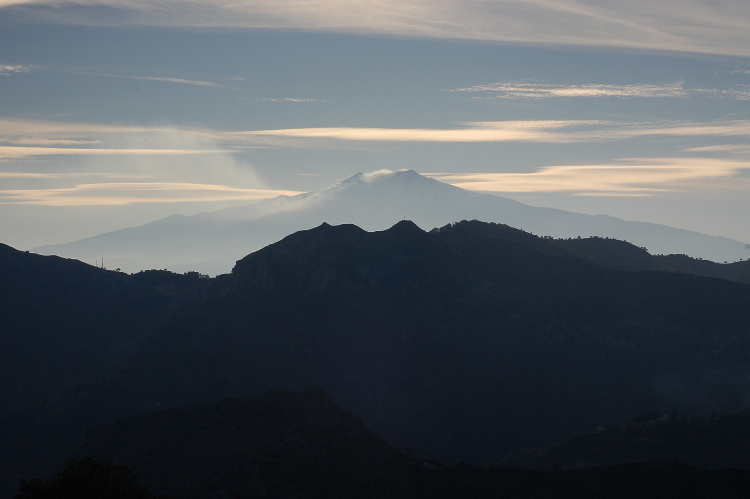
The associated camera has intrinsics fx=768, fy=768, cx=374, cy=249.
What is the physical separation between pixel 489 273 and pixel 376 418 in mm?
39505

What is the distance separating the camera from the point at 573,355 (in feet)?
388

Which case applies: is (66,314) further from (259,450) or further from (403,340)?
(259,450)

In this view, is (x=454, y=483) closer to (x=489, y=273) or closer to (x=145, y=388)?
(x=145, y=388)

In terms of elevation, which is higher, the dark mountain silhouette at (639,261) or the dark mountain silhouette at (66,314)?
the dark mountain silhouette at (639,261)

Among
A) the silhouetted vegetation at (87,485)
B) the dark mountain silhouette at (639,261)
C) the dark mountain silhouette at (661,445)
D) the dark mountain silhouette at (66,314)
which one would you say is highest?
the dark mountain silhouette at (639,261)

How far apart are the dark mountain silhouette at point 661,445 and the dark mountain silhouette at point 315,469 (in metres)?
14.4

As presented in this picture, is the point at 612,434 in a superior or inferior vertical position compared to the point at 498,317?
inferior

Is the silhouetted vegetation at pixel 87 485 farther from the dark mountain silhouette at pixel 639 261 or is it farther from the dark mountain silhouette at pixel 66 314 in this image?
the dark mountain silhouette at pixel 639 261

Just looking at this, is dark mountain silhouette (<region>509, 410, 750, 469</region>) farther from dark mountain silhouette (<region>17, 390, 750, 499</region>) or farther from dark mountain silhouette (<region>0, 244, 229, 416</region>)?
dark mountain silhouette (<region>0, 244, 229, 416</region>)

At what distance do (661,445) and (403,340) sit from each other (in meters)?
51.1

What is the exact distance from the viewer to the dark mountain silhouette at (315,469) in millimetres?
55594

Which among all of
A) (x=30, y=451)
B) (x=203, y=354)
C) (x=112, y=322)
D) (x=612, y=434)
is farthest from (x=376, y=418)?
(x=112, y=322)

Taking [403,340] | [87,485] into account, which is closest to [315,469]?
[87,485]

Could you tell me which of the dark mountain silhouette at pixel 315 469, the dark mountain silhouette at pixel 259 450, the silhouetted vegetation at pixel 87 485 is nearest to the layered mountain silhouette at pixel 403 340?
the dark mountain silhouette at pixel 259 450
